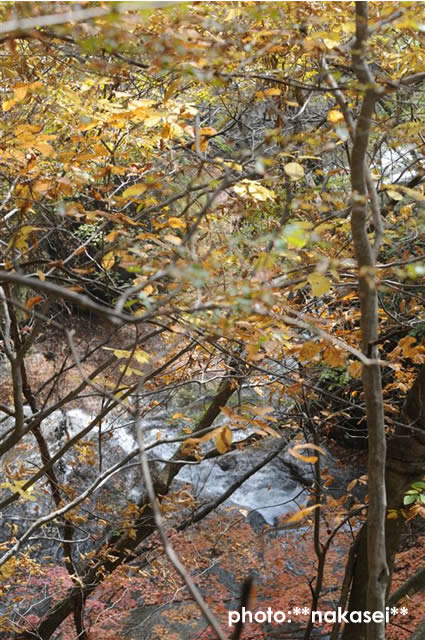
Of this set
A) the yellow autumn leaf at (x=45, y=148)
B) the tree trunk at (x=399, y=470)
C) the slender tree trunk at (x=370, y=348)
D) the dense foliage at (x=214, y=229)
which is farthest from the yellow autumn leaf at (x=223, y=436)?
the tree trunk at (x=399, y=470)

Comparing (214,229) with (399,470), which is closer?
(399,470)

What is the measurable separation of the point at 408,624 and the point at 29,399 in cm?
408

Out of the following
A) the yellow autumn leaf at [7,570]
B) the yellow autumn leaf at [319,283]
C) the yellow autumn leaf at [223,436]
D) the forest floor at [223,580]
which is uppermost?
the forest floor at [223,580]

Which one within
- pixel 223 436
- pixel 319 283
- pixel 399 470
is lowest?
pixel 223 436

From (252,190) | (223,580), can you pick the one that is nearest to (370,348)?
(252,190)

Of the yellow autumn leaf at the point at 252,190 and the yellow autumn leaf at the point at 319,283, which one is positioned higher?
the yellow autumn leaf at the point at 252,190

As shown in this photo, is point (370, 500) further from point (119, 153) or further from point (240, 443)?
point (240, 443)

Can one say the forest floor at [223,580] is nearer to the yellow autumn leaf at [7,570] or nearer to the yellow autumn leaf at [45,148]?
the yellow autumn leaf at [7,570]

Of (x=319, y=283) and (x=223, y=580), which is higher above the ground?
(x=223, y=580)

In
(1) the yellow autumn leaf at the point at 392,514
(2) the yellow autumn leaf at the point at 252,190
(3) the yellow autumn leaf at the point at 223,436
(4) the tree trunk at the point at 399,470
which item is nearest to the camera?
(3) the yellow autumn leaf at the point at 223,436

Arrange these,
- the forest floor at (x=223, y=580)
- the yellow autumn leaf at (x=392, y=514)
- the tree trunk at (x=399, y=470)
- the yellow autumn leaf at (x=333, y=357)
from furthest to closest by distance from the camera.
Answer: the forest floor at (x=223, y=580)
the tree trunk at (x=399, y=470)
the yellow autumn leaf at (x=392, y=514)
the yellow autumn leaf at (x=333, y=357)

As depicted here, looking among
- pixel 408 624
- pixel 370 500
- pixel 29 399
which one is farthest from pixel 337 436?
pixel 370 500

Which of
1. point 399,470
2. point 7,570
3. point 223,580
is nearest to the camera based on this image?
point 399,470

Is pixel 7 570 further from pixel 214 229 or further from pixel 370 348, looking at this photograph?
pixel 370 348
